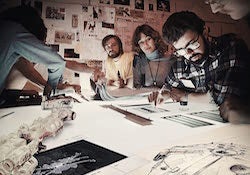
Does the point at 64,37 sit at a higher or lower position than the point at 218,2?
lower

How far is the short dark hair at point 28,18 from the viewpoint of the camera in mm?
1644

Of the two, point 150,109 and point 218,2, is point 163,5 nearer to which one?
point 218,2

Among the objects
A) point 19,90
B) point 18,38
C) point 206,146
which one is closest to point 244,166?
point 206,146

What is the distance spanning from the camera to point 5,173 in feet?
4.97

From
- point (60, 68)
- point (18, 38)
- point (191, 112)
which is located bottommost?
point (191, 112)

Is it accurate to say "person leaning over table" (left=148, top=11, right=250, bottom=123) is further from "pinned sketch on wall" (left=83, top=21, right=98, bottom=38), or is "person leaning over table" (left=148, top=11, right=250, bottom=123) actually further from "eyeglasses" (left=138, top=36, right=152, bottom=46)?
"pinned sketch on wall" (left=83, top=21, right=98, bottom=38)

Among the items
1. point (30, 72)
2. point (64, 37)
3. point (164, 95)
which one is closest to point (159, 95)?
point (164, 95)

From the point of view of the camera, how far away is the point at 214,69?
6.55 feet

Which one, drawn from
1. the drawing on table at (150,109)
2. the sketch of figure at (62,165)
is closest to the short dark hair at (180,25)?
the drawing on table at (150,109)

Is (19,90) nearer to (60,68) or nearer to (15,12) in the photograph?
(60,68)

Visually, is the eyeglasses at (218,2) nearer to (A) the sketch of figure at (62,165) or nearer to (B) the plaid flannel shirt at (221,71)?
(B) the plaid flannel shirt at (221,71)

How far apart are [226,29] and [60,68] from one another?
1081 mm

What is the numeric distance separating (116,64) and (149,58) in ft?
0.73

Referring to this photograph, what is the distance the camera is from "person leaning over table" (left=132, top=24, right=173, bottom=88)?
1.89m
